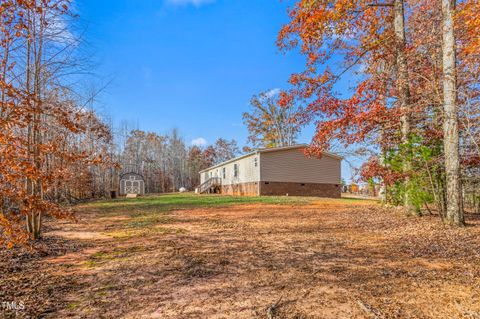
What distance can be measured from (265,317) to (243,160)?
1917cm

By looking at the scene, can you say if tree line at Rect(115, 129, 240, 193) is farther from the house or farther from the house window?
the house

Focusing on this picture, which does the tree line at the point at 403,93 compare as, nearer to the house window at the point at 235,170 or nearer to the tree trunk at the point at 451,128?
the tree trunk at the point at 451,128

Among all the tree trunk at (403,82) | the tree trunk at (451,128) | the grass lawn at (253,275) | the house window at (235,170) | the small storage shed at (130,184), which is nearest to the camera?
the grass lawn at (253,275)

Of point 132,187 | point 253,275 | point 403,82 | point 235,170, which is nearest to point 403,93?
point 403,82

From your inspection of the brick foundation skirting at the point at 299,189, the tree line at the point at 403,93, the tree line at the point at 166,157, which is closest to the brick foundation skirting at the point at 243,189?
the brick foundation skirting at the point at 299,189

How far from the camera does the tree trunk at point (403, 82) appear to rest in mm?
6484

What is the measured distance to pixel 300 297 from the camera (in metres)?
2.48

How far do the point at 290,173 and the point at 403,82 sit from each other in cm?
1305

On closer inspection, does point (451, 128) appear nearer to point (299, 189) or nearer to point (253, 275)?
point (253, 275)

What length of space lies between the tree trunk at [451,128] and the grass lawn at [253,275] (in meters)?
0.44

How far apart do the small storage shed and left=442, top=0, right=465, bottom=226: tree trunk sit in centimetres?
2648

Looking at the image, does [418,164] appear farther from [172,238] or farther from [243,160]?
[243,160]

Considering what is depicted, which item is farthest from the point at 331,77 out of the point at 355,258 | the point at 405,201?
the point at 355,258

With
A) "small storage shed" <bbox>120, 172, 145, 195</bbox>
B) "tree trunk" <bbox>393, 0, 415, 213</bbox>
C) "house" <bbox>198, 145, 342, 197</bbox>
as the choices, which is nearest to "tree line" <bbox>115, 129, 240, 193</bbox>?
"small storage shed" <bbox>120, 172, 145, 195</bbox>
